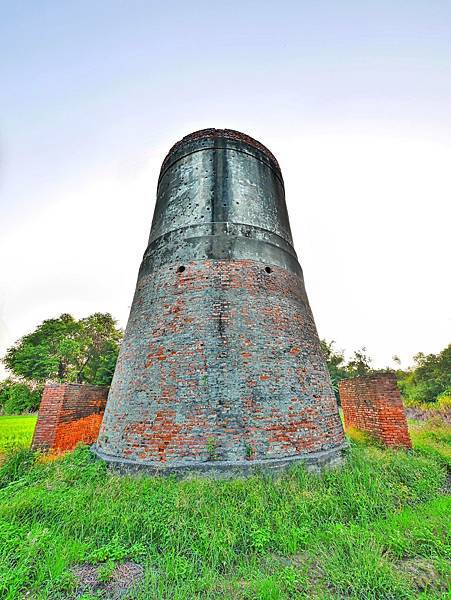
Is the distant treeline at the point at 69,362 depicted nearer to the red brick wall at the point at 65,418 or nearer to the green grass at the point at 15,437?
the green grass at the point at 15,437

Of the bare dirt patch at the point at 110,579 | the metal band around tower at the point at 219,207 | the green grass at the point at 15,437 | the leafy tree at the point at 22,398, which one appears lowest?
the bare dirt patch at the point at 110,579

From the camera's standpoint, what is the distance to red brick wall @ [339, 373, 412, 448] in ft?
24.0

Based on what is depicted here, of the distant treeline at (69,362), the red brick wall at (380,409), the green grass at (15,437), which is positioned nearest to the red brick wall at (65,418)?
the green grass at (15,437)

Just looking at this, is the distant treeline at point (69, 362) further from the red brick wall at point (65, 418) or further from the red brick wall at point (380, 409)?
the red brick wall at point (380, 409)

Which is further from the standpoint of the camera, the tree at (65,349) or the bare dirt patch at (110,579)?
the tree at (65,349)

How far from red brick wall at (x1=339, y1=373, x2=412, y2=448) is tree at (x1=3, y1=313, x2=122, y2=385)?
19966mm

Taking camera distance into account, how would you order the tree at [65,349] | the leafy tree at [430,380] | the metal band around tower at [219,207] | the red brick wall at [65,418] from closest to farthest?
the metal band around tower at [219,207]
the red brick wall at [65,418]
the tree at [65,349]
the leafy tree at [430,380]

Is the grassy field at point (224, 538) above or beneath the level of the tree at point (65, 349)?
→ beneath

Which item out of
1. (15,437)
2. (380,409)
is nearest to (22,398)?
(15,437)

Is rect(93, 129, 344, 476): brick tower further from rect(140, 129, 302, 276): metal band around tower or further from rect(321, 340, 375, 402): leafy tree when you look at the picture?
rect(321, 340, 375, 402): leafy tree

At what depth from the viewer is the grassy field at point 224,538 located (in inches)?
102

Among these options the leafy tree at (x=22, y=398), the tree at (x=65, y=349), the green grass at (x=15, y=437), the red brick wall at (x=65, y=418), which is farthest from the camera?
the tree at (x=65, y=349)

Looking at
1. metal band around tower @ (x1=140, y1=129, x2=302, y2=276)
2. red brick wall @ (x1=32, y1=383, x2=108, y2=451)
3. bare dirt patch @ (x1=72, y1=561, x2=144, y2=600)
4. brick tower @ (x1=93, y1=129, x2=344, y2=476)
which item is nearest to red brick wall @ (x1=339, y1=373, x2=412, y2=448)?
brick tower @ (x1=93, y1=129, x2=344, y2=476)

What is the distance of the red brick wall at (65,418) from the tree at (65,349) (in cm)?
1645
